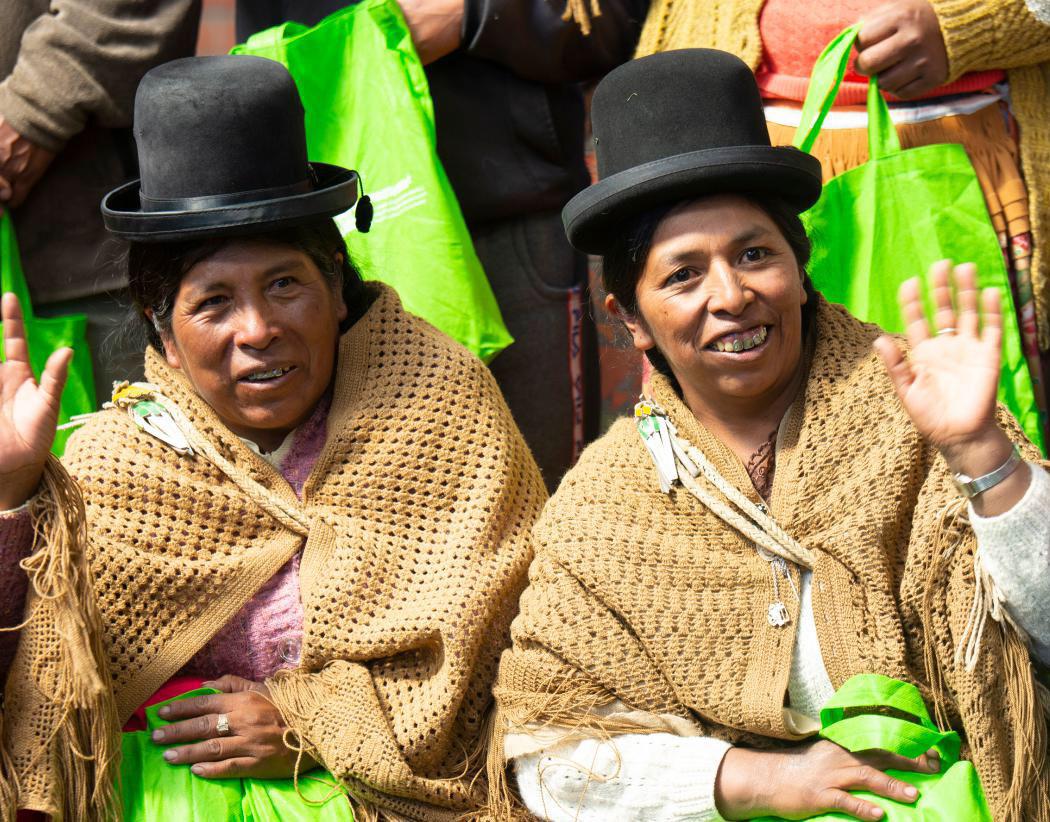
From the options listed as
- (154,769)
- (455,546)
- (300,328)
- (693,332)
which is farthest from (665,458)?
(154,769)

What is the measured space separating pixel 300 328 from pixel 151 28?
3.50 feet

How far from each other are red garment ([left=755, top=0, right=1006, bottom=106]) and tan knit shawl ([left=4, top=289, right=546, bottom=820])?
1.02m

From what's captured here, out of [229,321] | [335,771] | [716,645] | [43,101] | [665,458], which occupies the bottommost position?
[335,771]

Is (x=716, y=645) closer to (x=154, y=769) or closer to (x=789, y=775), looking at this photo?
(x=789, y=775)

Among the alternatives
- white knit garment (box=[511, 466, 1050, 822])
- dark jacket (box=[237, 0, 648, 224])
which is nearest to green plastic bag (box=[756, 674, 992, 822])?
white knit garment (box=[511, 466, 1050, 822])

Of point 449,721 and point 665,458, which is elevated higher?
point 665,458

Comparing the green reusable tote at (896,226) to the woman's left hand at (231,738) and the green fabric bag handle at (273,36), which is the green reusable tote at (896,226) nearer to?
the green fabric bag handle at (273,36)

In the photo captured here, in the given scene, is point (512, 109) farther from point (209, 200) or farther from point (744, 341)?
point (744, 341)

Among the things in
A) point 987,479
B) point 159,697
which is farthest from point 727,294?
point 159,697

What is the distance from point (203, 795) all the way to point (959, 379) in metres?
1.65

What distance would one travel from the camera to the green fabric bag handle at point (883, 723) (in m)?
2.74

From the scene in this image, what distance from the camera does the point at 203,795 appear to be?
308 cm

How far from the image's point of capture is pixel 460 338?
12.8ft

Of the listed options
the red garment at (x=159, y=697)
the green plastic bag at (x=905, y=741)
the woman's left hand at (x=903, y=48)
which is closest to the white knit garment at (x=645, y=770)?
the green plastic bag at (x=905, y=741)
